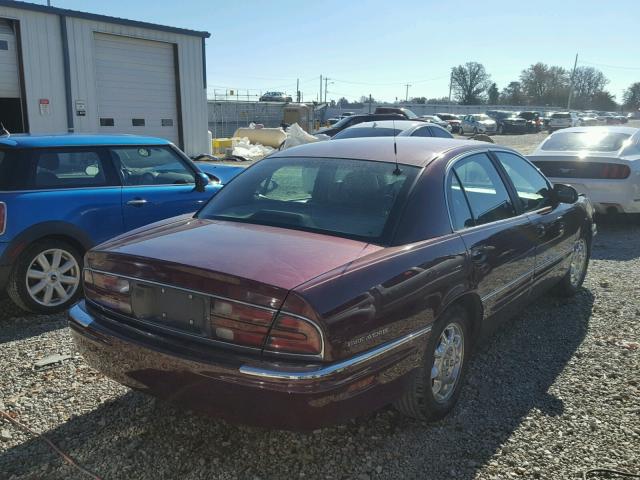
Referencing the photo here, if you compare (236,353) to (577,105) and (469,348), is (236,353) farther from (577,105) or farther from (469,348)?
(577,105)

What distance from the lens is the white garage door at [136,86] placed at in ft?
50.7

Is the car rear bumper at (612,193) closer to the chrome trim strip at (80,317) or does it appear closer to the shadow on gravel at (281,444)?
the shadow on gravel at (281,444)

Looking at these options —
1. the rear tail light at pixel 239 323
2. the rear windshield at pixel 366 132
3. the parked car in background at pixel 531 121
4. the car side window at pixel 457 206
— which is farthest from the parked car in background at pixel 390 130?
the parked car in background at pixel 531 121

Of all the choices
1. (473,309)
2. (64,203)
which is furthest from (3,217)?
(473,309)

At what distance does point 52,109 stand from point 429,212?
13831mm

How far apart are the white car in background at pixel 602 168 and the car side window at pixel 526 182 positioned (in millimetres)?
3909

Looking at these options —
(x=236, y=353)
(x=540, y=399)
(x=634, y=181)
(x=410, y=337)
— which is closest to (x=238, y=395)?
(x=236, y=353)

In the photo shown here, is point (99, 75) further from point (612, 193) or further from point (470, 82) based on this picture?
point (470, 82)

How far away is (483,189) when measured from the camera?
382 cm

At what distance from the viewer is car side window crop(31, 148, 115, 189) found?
15.9ft

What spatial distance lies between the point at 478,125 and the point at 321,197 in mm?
38714

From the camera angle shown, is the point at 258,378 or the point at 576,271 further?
the point at 576,271

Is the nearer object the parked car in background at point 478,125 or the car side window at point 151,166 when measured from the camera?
the car side window at point 151,166

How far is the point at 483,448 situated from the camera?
2.93 m
